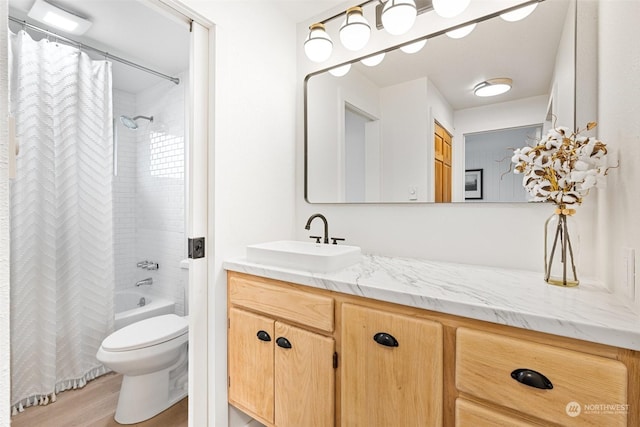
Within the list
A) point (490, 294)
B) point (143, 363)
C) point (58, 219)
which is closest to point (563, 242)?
point (490, 294)

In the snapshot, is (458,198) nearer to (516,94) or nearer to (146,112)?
(516,94)

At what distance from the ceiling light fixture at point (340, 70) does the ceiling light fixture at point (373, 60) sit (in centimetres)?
10

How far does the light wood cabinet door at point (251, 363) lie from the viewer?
4.15 feet

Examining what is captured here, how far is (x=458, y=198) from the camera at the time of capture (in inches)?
53.6

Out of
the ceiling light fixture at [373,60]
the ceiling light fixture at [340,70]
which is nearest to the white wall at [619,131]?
the ceiling light fixture at [373,60]

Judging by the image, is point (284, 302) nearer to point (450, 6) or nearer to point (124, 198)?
point (450, 6)

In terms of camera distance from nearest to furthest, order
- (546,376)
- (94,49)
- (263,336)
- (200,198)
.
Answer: (546,376)
(263,336)
(200,198)
(94,49)

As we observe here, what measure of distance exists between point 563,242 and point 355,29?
1252 mm

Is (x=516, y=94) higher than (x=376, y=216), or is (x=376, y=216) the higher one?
(x=516, y=94)

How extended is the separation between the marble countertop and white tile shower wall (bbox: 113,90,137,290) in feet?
7.15

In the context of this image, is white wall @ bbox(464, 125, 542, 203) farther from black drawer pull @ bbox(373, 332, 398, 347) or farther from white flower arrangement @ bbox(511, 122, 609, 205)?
black drawer pull @ bbox(373, 332, 398, 347)

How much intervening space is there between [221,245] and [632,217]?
4.79 ft

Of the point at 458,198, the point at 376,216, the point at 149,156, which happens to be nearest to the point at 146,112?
the point at 149,156

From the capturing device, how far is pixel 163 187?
2756mm
